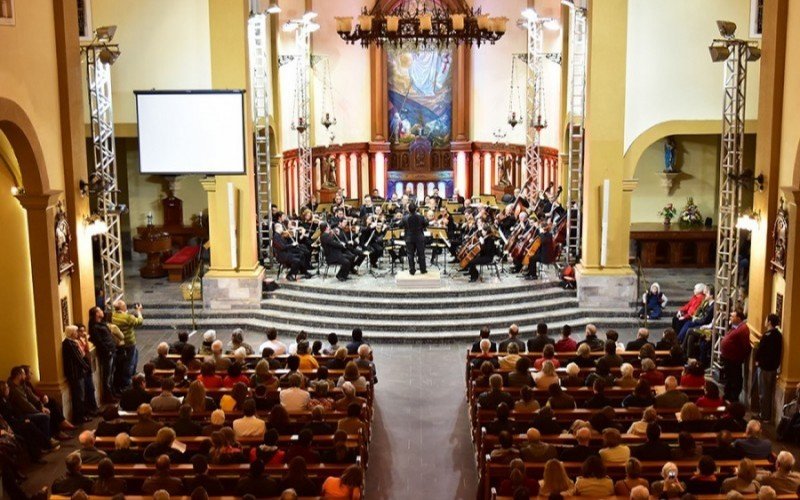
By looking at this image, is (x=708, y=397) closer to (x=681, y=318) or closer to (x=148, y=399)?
(x=681, y=318)

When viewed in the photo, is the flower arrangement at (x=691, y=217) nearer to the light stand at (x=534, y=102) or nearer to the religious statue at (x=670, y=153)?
the religious statue at (x=670, y=153)

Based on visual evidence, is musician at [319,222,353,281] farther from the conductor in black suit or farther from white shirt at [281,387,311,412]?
white shirt at [281,387,311,412]

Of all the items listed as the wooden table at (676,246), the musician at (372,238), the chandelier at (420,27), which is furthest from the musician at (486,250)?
the chandelier at (420,27)

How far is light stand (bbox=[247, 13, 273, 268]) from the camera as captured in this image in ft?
70.6

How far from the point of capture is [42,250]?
13953mm

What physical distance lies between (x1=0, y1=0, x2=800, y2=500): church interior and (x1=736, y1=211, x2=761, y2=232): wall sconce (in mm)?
43

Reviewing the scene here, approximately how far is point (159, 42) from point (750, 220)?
13.2 metres

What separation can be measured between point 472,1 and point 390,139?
550 centimetres

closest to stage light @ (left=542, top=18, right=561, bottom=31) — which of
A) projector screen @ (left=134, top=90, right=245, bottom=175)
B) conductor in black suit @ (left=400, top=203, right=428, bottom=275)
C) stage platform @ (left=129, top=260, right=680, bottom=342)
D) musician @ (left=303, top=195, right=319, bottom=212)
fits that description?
conductor in black suit @ (left=400, top=203, right=428, bottom=275)

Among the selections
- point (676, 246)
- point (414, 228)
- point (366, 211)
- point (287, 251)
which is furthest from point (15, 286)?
point (676, 246)

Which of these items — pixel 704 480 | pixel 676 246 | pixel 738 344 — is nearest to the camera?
pixel 704 480

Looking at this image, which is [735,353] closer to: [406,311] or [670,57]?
[406,311]

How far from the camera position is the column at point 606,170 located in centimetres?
1962

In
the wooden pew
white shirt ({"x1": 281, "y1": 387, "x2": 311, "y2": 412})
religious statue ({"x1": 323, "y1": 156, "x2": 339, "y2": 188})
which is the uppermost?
religious statue ({"x1": 323, "y1": 156, "x2": 339, "y2": 188})
